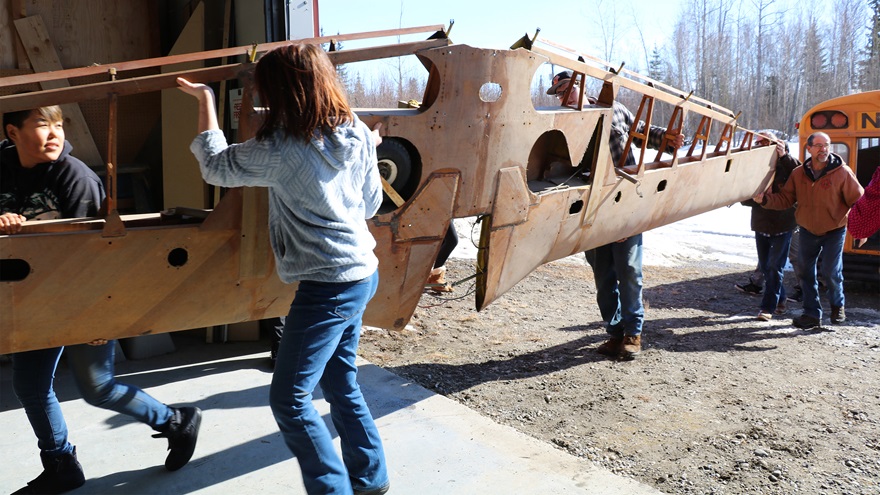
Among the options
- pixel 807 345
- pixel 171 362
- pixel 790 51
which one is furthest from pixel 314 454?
pixel 790 51

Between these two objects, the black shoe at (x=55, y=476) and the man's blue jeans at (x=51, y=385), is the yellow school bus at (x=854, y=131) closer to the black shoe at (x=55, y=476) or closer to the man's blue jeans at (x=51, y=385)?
the man's blue jeans at (x=51, y=385)

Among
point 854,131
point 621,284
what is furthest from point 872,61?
point 621,284

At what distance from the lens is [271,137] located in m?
2.32

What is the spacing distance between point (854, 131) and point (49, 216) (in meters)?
7.99

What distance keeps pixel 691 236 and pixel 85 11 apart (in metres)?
10.1

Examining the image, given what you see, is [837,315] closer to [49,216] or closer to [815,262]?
[815,262]

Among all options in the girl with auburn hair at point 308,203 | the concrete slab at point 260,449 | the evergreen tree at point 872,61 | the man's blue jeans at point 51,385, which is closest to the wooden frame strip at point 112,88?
the girl with auburn hair at point 308,203

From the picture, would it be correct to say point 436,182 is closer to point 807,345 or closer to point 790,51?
point 807,345

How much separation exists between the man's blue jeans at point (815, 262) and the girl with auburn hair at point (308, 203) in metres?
5.28

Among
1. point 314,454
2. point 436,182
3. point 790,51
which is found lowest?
point 314,454

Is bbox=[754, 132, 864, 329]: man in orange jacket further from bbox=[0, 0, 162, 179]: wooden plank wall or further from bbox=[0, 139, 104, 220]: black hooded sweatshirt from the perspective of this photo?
bbox=[0, 139, 104, 220]: black hooded sweatshirt

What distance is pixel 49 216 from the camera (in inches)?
111

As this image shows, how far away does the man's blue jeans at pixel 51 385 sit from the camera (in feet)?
9.34

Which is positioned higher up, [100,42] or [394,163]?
[100,42]
